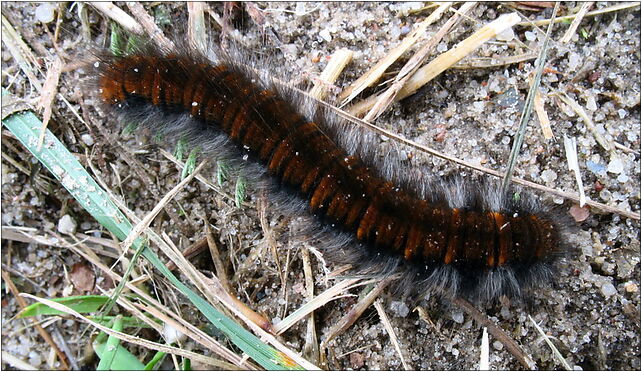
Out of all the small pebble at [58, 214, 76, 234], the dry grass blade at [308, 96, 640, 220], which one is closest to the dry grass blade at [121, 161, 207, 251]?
the small pebble at [58, 214, 76, 234]

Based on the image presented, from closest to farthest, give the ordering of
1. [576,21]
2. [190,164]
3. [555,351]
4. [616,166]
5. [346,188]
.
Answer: [346,188] → [555,351] → [616,166] → [576,21] → [190,164]

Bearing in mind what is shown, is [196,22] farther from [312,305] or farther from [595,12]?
[595,12]

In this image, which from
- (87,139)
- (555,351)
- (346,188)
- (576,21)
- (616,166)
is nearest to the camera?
(346,188)

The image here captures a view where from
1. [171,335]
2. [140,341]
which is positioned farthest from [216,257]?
[140,341]

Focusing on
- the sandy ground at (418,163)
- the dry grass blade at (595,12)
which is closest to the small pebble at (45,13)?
the sandy ground at (418,163)

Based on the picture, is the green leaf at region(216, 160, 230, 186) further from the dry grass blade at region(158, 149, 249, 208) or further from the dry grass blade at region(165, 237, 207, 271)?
the dry grass blade at region(165, 237, 207, 271)

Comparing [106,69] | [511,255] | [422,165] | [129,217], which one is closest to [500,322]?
[511,255]

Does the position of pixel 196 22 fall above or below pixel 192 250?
above

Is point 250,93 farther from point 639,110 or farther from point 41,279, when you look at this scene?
point 639,110
